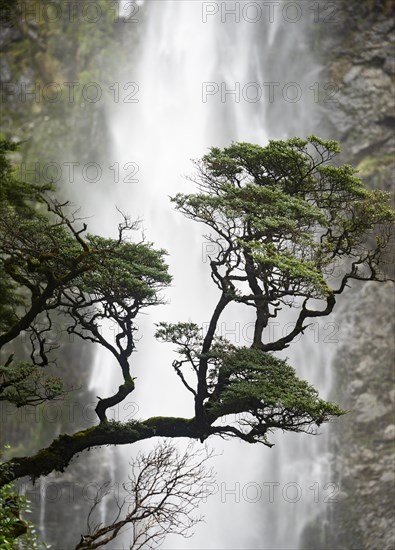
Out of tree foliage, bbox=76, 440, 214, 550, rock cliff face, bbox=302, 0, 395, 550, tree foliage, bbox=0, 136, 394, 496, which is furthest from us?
rock cliff face, bbox=302, 0, 395, 550

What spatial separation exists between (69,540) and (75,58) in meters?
23.5

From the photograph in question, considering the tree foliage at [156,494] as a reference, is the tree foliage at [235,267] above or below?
above

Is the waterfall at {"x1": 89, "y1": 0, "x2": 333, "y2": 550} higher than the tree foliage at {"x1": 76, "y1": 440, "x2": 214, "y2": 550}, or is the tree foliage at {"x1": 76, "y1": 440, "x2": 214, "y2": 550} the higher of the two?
the waterfall at {"x1": 89, "y1": 0, "x2": 333, "y2": 550}

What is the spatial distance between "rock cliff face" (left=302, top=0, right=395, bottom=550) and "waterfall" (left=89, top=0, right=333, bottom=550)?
872 millimetres

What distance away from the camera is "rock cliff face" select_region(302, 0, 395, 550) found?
81.4 feet

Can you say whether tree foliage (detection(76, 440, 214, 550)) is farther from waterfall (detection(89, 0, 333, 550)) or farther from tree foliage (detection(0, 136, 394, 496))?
waterfall (detection(89, 0, 333, 550))

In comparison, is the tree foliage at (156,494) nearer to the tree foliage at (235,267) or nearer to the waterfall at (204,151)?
the tree foliage at (235,267)

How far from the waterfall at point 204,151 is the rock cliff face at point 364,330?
872 millimetres

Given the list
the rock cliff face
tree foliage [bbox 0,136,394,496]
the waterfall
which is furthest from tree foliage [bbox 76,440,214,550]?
the waterfall

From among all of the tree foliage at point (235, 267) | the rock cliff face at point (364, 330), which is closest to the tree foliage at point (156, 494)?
the tree foliage at point (235, 267)

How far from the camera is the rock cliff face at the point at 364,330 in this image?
24.8m

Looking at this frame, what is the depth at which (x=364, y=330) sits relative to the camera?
27.9 metres

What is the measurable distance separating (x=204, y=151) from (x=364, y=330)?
12.0m

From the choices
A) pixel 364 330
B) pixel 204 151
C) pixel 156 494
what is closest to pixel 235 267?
pixel 156 494
